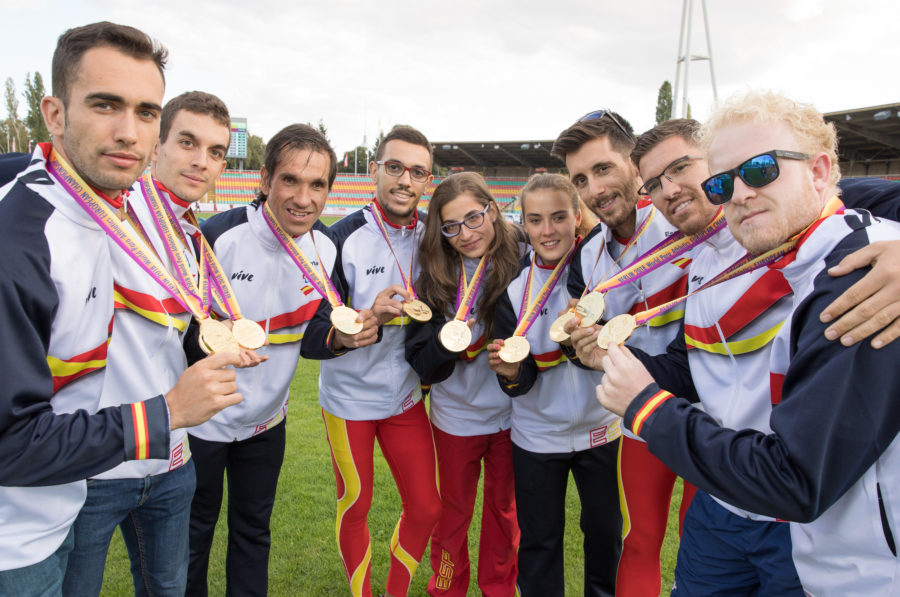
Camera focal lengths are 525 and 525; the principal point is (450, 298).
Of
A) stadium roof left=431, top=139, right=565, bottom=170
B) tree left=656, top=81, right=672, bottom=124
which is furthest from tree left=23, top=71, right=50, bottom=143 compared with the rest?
tree left=656, top=81, right=672, bottom=124

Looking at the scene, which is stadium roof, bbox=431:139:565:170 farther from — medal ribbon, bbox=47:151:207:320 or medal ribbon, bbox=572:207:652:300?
medal ribbon, bbox=47:151:207:320

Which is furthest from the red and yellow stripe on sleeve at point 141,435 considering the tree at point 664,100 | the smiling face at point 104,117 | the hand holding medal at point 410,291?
the tree at point 664,100

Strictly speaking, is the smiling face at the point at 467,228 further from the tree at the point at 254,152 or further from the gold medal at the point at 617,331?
the tree at the point at 254,152

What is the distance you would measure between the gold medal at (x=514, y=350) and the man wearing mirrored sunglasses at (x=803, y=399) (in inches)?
28.6

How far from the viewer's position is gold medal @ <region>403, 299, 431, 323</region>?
2.90m

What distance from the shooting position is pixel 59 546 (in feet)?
5.72

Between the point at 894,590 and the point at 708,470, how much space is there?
51 centimetres

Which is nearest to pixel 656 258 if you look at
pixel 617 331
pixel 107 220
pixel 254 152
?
pixel 617 331

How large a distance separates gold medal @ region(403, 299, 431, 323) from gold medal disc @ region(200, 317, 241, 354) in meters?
0.97

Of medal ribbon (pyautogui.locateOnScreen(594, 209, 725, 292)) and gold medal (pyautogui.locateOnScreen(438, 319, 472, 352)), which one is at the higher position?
medal ribbon (pyautogui.locateOnScreen(594, 209, 725, 292))

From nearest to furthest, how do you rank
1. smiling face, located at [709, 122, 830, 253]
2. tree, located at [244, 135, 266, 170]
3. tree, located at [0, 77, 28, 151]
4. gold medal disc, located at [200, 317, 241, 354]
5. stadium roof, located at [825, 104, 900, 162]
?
smiling face, located at [709, 122, 830, 253] < gold medal disc, located at [200, 317, 241, 354] < stadium roof, located at [825, 104, 900, 162] < tree, located at [0, 77, 28, 151] < tree, located at [244, 135, 266, 170]

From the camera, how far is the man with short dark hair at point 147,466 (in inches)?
76.8

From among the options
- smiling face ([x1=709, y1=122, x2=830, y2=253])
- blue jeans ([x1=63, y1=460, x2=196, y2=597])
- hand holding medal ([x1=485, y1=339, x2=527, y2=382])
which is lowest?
blue jeans ([x1=63, y1=460, x2=196, y2=597])

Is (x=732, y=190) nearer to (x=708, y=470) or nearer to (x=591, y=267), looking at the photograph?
(x=708, y=470)
